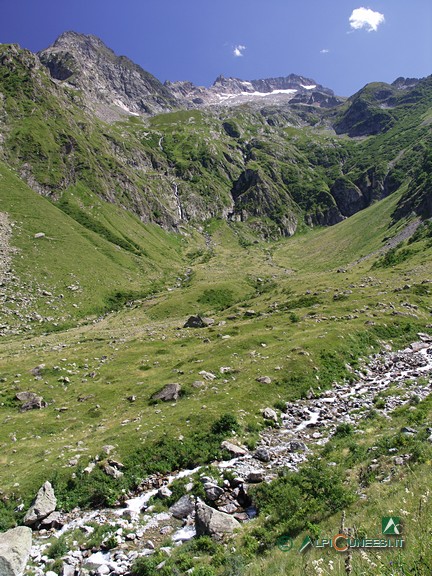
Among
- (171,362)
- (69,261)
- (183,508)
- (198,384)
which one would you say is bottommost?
(183,508)

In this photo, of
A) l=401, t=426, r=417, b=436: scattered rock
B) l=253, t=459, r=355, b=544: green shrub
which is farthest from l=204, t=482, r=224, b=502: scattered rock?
l=401, t=426, r=417, b=436: scattered rock

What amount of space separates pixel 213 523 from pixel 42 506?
398 inches

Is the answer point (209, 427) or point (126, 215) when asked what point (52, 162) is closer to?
point (126, 215)

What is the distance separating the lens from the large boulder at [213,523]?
15.5 meters

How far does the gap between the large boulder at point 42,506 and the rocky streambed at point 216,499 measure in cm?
67

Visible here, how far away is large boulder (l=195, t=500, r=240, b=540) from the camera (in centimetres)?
1548

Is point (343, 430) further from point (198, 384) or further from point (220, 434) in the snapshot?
point (198, 384)

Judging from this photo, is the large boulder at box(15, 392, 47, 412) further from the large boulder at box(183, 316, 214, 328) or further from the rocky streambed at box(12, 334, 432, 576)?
the large boulder at box(183, 316, 214, 328)

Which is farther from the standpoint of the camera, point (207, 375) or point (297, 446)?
point (207, 375)

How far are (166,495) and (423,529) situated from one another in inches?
573

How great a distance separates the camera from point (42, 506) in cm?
1930

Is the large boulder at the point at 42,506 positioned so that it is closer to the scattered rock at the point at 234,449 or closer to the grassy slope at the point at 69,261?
the scattered rock at the point at 234,449

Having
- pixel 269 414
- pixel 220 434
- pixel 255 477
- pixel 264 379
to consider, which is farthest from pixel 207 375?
pixel 255 477

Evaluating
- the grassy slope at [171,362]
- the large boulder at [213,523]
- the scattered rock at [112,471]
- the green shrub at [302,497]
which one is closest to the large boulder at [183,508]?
the large boulder at [213,523]
